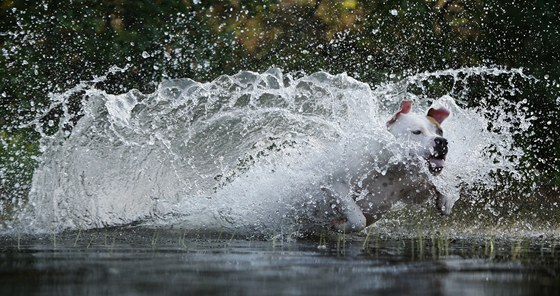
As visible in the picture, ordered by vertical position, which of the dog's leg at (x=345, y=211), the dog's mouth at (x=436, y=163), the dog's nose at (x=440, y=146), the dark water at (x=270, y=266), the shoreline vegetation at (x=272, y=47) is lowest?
the dark water at (x=270, y=266)

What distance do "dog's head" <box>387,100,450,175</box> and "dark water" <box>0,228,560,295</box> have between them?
2.27 ft

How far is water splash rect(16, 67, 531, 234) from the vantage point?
636 centimetres

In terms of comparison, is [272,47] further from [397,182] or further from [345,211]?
[345,211]

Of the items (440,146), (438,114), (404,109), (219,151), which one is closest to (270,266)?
(440,146)

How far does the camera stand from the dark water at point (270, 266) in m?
3.11

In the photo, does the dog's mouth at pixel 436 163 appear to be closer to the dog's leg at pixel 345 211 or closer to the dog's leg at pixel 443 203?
the dog's leg at pixel 443 203

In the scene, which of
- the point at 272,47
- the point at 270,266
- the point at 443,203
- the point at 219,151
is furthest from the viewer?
the point at 272,47

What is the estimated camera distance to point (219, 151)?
754 centimetres

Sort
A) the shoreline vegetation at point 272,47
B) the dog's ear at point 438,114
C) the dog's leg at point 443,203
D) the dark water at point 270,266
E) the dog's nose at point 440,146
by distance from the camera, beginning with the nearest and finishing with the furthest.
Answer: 1. the dark water at point 270,266
2. the dog's nose at point 440,146
3. the dog's ear at point 438,114
4. the dog's leg at point 443,203
5. the shoreline vegetation at point 272,47

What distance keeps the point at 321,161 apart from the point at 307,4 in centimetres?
679

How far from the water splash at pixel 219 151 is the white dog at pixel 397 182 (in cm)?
13

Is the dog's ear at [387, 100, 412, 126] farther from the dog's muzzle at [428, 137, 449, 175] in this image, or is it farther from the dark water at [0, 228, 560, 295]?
the dark water at [0, 228, 560, 295]

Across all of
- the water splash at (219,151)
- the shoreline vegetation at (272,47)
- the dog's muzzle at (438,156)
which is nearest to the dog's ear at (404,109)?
the water splash at (219,151)

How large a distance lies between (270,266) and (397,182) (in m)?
2.50
